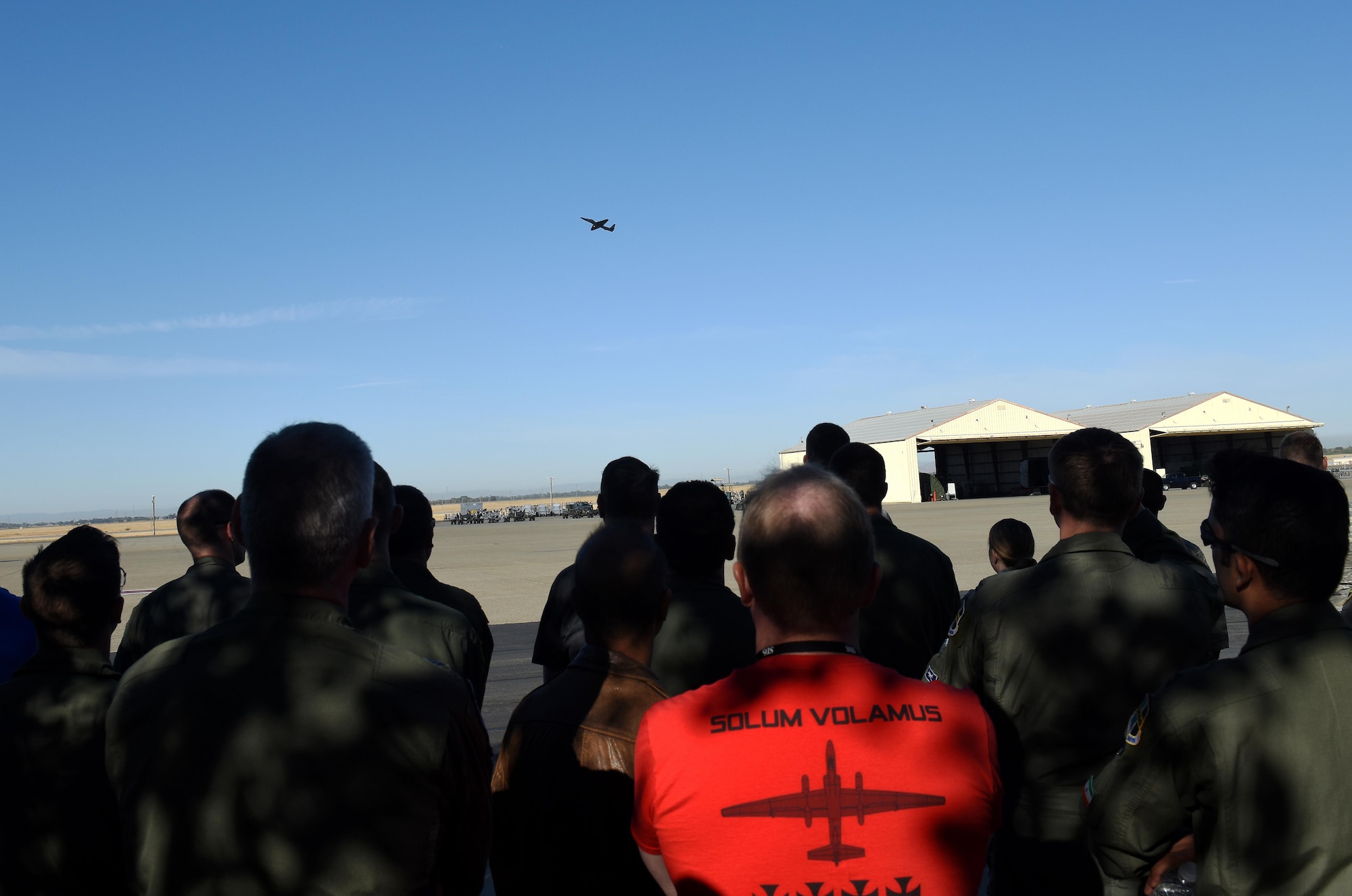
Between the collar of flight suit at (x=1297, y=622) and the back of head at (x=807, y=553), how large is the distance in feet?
3.08

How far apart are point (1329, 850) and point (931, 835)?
0.94m

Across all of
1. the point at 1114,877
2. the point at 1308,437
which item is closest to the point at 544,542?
the point at 1308,437

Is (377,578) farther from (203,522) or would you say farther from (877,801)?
(877,801)

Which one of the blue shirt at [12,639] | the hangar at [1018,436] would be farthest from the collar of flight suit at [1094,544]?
the hangar at [1018,436]

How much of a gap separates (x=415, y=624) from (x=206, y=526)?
6.25ft

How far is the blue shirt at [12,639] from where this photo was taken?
3877mm

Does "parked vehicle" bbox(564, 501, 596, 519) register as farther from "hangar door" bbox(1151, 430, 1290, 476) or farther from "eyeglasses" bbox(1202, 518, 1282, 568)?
"eyeglasses" bbox(1202, 518, 1282, 568)

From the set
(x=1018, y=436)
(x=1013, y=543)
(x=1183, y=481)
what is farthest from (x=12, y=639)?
(x=1183, y=481)

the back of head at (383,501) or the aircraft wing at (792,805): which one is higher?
the back of head at (383,501)

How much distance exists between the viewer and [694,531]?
3.64 meters

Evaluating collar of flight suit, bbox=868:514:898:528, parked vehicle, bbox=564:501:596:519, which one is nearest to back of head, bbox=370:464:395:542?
collar of flight suit, bbox=868:514:898:528

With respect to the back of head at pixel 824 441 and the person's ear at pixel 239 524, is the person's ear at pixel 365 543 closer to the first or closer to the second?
the person's ear at pixel 239 524

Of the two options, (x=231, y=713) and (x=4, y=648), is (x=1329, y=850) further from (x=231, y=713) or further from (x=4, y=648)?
(x=4, y=648)

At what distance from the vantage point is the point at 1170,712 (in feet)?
6.79
